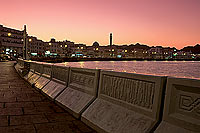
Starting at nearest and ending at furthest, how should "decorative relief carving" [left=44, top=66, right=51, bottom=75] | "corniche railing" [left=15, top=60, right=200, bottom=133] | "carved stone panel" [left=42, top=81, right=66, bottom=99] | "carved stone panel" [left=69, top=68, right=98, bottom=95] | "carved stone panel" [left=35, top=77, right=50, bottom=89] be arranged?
"corniche railing" [left=15, top=60, right=200, bottom=133] < "carved stone panel" [left=69, top=68, right=98, bottom=95] < "carved stone panel" [left=42, top=81, right=66, bottom=99] < "carved stone panel" [left=35, top=77, right=50, bottom=89] < "decorative relief carving" [left=44, top=66, right=51, bottom=75]

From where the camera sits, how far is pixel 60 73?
290 inches

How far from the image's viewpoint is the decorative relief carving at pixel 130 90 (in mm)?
3268

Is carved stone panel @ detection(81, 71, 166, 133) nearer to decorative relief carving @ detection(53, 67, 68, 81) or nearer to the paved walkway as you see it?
the paved walkway

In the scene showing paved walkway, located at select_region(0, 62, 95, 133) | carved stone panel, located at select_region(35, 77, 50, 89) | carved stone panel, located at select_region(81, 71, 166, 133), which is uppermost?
carved stone panel, located at select_region(81, 71, 166, 133)

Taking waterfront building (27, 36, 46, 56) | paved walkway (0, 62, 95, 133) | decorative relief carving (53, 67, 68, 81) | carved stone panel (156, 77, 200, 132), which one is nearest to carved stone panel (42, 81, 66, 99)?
decorative relief carving (53, 67, 68, 81)

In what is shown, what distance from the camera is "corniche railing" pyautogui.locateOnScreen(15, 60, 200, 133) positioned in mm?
2678

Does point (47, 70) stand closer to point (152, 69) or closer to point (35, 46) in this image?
point (152, 69)

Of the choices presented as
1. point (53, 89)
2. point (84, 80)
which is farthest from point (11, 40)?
point (84, 80)

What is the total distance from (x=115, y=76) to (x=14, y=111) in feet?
9.54

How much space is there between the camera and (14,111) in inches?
208

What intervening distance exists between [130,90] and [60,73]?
417 centimetres

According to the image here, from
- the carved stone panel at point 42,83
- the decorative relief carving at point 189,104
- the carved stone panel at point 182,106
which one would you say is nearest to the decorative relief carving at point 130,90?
the carved stone panel at point 182,106

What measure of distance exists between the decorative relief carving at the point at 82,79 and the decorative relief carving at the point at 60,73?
0.59 m

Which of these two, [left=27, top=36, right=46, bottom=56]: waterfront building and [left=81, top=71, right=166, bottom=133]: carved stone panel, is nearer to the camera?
[left=81, top=71, right=166, bottom=133]: carved stone panel
